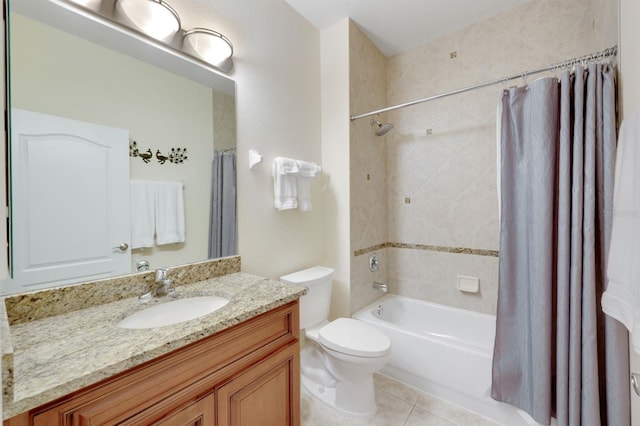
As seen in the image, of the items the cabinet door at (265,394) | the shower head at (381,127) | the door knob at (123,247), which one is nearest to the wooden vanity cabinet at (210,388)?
the cabinet door at (265,394)

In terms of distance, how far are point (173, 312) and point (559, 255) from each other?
182 centimetres

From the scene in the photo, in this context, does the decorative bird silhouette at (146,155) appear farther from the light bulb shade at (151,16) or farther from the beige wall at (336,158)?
the beige wall at (336,158)

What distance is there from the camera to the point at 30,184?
0.93 metres

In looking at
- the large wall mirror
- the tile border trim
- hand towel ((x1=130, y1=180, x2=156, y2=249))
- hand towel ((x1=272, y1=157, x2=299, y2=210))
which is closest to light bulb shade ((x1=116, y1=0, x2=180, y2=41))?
the large wall mirror

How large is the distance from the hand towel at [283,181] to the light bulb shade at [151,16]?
810 millimetres

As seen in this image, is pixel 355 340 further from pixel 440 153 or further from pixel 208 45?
pixel 208 45

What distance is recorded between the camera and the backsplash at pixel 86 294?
896mm

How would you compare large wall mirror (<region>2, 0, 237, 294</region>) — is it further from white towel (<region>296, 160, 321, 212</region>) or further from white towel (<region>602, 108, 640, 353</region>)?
white towel (<region>602, 108, 640, 353</region>)

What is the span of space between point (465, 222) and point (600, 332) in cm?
101

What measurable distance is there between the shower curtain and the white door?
0.39 m

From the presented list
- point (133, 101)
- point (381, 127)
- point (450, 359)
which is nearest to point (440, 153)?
point (381, 127)

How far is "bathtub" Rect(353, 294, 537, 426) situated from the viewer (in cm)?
154

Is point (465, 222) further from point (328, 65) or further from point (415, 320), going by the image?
Result: point (328, 65)

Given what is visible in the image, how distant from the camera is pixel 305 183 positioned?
1.86 m
